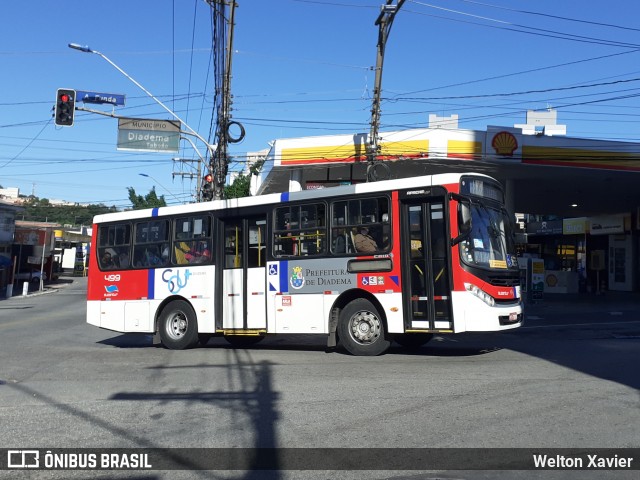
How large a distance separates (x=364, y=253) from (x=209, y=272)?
3.76 metres

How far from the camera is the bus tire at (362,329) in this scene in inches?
440

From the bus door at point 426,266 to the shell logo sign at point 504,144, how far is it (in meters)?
11.4

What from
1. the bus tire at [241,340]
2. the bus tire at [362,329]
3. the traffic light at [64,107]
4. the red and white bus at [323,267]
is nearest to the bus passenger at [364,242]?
the red and white bus at [323,267]

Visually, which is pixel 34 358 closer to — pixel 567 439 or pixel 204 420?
pixel 204 420

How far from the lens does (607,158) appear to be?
2155 centimetres

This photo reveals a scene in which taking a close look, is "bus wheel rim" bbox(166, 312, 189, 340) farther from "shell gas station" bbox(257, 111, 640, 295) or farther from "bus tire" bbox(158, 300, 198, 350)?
"shell gas station" bbox(257, 111, 640, 295)

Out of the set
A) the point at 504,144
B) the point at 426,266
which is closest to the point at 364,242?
the point at 426,266

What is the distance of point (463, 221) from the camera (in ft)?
33.8

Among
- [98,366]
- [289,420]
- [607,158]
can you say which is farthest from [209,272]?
[607,158]

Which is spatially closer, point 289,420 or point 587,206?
point 289,420

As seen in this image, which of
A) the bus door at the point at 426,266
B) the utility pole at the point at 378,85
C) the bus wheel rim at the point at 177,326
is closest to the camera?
the bus door at the point at 426,266

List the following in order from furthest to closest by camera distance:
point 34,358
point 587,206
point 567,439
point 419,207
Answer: point 587,206 < point 34,358 < point 419,207 < point 567,439

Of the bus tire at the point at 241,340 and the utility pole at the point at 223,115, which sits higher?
the utility pole at the point at 223,115

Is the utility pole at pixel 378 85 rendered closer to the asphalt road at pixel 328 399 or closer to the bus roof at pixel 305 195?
the bus roof at pixel 305 195
